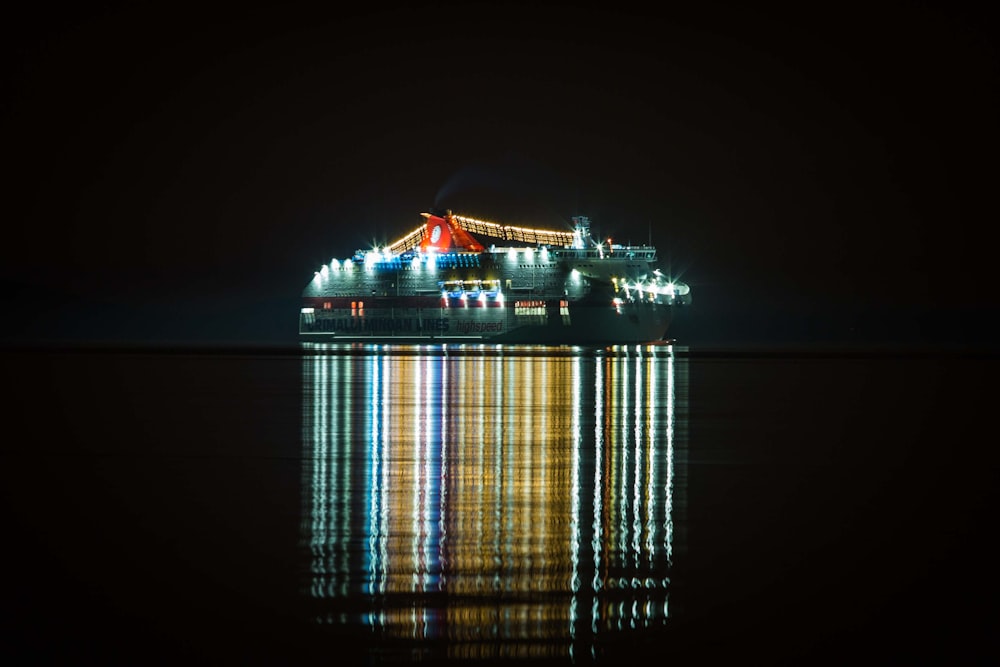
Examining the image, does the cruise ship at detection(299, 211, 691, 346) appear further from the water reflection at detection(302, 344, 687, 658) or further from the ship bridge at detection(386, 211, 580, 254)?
the water reflection at detection(302, 344, 687, 658)

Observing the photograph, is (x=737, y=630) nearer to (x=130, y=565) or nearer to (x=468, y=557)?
(x=468, y=557)

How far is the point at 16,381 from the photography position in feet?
96.7

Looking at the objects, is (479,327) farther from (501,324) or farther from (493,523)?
(493,523)

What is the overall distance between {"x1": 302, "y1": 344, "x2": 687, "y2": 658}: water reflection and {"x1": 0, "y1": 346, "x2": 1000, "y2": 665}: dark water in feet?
0.10

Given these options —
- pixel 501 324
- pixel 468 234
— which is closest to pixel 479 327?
pixel 501 324

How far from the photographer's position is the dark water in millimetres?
5809

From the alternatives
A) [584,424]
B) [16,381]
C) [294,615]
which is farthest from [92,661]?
[16,381]

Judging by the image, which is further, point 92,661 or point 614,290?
point 614,290

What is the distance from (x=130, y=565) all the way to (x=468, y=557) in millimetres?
1876

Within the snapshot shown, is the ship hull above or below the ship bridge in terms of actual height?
below

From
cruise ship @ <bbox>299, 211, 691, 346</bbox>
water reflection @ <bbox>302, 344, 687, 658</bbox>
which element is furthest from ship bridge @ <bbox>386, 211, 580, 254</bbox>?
water reflection @ <bbox>302, 344, 687, 658</bbox>

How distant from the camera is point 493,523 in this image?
29.8 feet

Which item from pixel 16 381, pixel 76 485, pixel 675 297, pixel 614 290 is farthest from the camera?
pixel 675 297

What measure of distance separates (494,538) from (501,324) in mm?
83561
